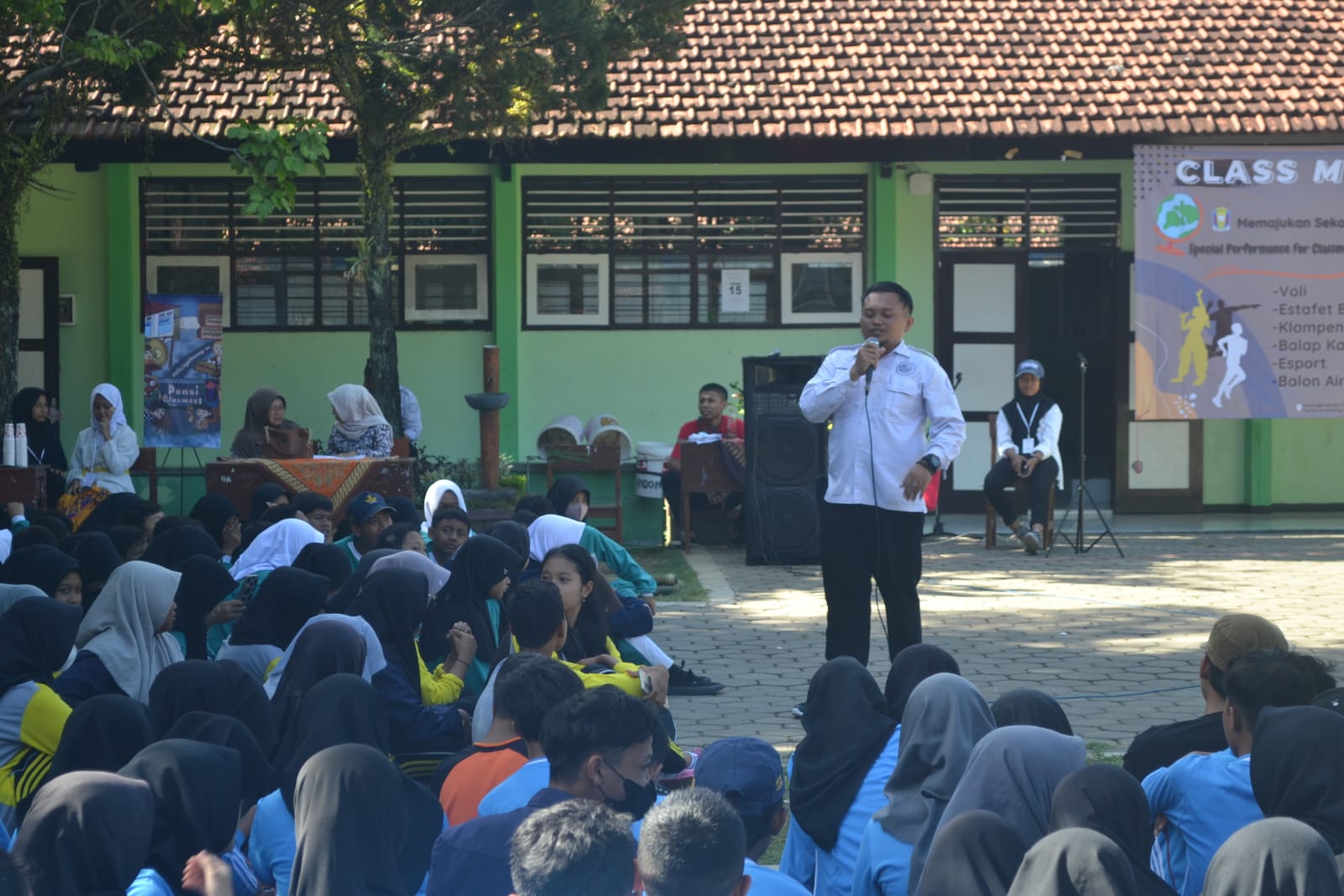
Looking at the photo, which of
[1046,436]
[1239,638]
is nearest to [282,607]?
[1239,638]

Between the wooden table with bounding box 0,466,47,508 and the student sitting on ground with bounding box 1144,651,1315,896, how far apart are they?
26.3 ft

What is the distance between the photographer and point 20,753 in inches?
180

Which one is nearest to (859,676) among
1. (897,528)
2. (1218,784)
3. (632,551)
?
(1218,784)

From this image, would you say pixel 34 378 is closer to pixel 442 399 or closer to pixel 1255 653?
pixel 442 399

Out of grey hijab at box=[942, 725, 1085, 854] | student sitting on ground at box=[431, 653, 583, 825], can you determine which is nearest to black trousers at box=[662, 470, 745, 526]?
student sitting on ground at box=[431, 653, 583, 825]

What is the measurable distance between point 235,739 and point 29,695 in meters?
0.96

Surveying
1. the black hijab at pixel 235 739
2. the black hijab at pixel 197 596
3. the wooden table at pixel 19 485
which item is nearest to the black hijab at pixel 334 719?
the black hijab at pixel 235 739

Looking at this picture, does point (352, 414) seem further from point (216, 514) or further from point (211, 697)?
point (211, 697)

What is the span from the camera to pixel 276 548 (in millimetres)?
7070

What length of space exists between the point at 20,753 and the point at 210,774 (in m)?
1.27

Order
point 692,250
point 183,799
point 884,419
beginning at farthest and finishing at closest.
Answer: point 692,250 < point 884,419 < point 183,799

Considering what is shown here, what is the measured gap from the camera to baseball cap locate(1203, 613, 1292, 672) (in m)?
4.31

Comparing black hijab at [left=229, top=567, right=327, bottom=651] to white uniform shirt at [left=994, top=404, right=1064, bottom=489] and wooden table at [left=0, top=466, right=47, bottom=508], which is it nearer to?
wooden table at [left=0, top=466, right=47, bottom=508]

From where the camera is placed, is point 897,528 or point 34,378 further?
point 34,378
